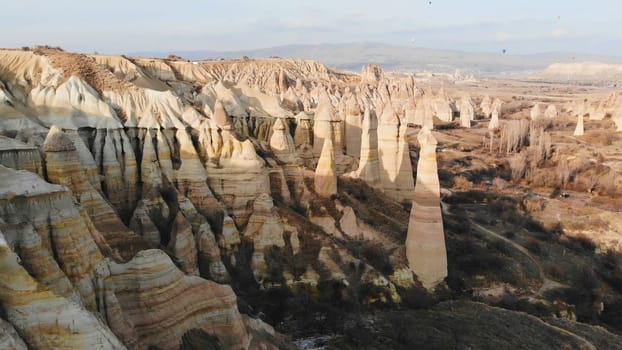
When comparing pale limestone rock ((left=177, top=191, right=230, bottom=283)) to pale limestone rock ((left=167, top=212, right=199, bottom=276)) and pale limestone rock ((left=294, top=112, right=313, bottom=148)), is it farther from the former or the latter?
pale limestone rock ((left=294, top=112, right=313, bottom=148))

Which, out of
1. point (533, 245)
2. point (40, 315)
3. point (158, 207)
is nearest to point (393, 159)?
point (533, 245)

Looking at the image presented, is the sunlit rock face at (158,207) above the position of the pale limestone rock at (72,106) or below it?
below

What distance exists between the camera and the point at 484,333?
583 inches

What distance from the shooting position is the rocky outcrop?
1909 centimetres

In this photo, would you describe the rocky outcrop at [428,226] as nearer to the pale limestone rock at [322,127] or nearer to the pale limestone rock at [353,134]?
the pale limestone rock at [322,127]

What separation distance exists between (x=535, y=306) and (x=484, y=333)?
521 centimetres

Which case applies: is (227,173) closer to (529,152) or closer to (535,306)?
(535,306)

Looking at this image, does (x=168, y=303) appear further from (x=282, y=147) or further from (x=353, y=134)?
(x=353, y=134)

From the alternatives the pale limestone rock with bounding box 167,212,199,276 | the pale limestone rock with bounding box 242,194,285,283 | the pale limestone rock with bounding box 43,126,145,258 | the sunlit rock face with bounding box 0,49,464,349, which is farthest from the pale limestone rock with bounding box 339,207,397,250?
the pale limestone rock with bounding box 43,126,145,258

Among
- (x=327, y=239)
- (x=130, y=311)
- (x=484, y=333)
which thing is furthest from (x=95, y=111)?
(x=484, y=333)

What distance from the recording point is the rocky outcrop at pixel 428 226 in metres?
19.1

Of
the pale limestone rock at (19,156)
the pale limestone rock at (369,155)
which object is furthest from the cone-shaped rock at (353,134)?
the pale limestone rock at (19,156)

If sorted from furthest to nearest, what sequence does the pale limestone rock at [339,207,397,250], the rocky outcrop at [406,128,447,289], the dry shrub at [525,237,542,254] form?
the dry shrub at [525,237,542,254]
the pale limestone rock at [339,207,397,250]
the rocky outcrop at [406,128,447,289]

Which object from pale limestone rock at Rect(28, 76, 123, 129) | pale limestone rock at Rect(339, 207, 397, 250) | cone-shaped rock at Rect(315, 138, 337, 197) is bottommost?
pale limestone rock at Rect(339, 207, 397, 250)
